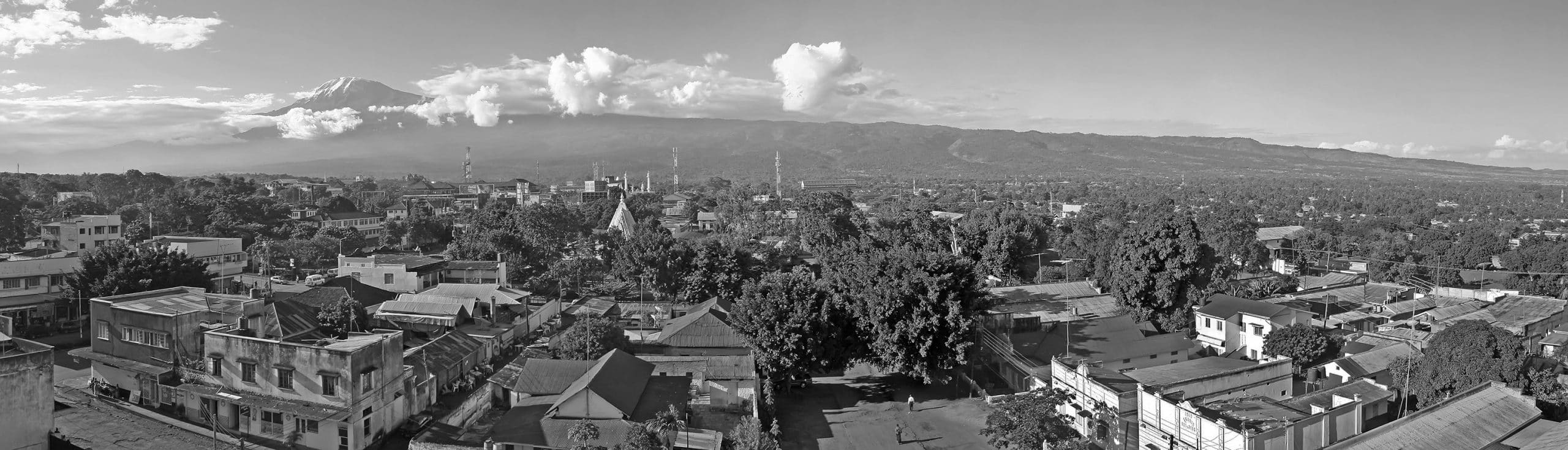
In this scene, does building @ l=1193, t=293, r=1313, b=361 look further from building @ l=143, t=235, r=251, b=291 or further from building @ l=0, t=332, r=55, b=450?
building @ l=143, t=235, r=251, b=291

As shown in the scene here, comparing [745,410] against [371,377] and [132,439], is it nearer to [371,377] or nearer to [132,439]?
[371,377]

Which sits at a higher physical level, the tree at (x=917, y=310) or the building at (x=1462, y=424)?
the tree at (x=917, y=310)

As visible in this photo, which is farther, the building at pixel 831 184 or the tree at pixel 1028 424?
the building at pixel 831 184

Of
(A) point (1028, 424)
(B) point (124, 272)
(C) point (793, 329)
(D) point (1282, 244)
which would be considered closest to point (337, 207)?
(B) point (124, 272)

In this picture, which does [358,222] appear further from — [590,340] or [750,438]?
[750,438]

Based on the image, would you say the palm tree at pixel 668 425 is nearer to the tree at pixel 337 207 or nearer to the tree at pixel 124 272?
the tree at pixel 124 272

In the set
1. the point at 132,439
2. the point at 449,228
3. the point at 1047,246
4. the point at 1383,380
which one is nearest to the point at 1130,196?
the point at 1047,246

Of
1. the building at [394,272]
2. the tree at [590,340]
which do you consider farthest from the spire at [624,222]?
the tree at [590,340]

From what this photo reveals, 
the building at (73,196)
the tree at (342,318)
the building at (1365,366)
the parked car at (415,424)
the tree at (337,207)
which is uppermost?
the building at (73,196)

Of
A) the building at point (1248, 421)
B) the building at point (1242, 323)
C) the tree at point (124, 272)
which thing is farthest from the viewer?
the tree at point (124, 272)

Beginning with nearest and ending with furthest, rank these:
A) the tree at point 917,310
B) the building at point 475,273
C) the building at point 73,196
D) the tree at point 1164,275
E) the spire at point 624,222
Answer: the tree at point 917,310 < the tree at point 1164,275 < the building at point 475,273 < the spire at point 624,222 < the building at point 73,196
